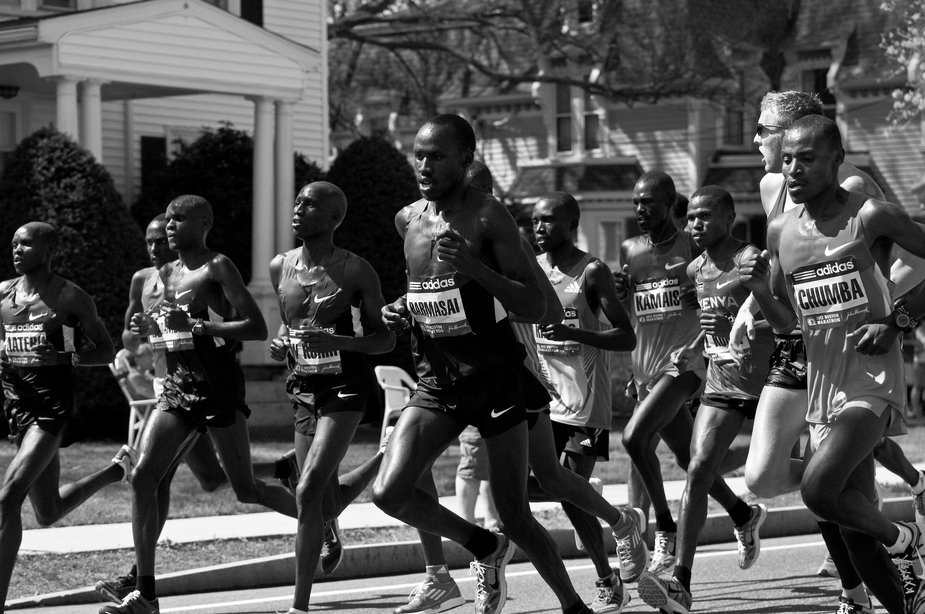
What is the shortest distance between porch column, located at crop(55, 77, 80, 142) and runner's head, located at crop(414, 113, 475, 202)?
13.6 m

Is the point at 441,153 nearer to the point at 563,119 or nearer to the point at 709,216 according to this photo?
the point at 709,216

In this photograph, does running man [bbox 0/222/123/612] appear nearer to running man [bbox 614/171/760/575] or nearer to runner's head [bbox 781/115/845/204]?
running man [bbox 614/171/760/575]

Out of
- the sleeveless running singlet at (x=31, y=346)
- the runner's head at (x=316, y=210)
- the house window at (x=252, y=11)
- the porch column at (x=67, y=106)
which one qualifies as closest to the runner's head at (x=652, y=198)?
the runner's head at (x=316, y=210)

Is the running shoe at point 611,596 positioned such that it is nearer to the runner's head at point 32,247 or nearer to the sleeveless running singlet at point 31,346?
the sleeveless running singlet at point 31,346

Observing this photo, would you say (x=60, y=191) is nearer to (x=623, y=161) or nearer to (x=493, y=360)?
(x=493, y=360)

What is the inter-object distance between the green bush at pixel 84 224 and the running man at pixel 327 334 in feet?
34.4

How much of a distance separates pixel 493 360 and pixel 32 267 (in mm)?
2967

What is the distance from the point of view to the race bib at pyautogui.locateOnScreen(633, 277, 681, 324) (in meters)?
8.66

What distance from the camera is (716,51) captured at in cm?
3048

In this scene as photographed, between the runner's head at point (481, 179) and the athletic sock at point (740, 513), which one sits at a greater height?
the runner's head at point (481, 179)

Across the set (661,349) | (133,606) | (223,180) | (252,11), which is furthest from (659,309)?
(252,11)

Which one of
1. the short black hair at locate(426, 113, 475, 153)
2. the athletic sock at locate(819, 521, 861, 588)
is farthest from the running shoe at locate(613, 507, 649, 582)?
the short black hair at locate(426, 113, 475, 153)

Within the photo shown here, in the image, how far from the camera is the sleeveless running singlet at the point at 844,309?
597cm

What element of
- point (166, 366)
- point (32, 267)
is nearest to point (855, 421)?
point (166, 366)
